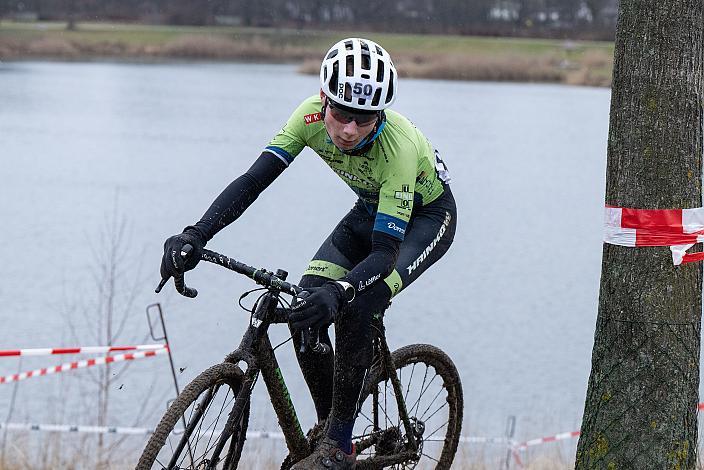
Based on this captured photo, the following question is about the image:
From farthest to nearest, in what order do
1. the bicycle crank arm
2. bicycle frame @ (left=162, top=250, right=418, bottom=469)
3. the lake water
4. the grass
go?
the grass < the lake water < the bicycle crank arm < bicycle frame @ (left=162, top=250, right=418, bottom=469)

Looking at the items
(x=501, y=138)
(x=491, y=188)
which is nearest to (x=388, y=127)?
(x=491, y=188)

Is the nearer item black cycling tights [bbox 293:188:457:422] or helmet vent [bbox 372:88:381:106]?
helmet vent [bbox 372:88:381:106]

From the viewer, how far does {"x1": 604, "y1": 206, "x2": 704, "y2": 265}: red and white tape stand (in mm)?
4414

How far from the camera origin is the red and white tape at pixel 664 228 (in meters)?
4.41

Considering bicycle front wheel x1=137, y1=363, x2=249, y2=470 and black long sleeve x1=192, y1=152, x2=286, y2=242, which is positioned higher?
black long sleeve x1=192, y1=152, x2=286, y2=242

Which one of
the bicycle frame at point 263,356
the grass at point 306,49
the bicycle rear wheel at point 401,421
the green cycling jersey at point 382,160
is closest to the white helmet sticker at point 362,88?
the green cycling jersey at point 382,160

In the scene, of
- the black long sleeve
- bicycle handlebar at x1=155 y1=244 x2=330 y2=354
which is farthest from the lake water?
bicycle handlebar at x1=155 y1=244 x2=330 y2=354

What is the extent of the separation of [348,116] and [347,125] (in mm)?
38

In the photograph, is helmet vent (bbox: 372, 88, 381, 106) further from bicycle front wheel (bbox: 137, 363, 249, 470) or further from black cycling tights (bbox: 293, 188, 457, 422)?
bicycle front wheel (bbox: 137, 363, 249, 470)

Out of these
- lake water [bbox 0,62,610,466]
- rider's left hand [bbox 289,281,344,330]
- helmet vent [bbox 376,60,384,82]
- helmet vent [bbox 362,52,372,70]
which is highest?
helmet vent [bbox 362,52,372,70]

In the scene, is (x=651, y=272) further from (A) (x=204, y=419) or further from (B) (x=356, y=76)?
(A) (x=204, y=419)

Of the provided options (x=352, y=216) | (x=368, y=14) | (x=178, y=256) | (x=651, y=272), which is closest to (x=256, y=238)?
(x=352, y=216)

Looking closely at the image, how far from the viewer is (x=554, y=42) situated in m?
68.1

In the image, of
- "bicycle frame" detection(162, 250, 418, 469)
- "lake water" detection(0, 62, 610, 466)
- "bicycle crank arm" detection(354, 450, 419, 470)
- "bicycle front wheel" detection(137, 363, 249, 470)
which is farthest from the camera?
"lake water" detection(0, 62, 610, 466)
